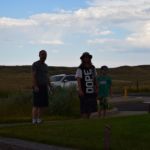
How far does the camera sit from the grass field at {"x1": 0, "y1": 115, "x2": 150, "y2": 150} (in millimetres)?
11221

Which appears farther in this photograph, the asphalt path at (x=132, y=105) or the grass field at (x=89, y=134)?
the asphalt path at (x=132, y=105)

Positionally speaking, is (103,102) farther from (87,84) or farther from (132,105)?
(132,105)

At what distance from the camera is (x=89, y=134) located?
12633mm

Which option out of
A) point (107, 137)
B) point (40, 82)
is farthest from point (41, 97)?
point (107, 137)

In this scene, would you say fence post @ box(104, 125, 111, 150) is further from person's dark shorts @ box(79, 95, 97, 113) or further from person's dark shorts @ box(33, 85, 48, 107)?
person's dark shorts @ box(33, 85, 48, 107)

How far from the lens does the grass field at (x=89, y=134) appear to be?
11.2 meters

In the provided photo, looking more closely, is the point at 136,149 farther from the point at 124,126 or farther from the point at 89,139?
the point at 124,126

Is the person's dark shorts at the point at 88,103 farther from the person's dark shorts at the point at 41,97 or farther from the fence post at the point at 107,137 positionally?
the fence post at the point at 107,137

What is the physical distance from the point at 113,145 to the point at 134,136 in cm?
112

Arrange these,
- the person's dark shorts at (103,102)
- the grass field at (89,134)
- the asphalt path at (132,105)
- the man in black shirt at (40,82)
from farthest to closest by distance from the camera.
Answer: the asphalt path at (132,105) < the person's dark shorts at (103,102) < the man in black shirt at (40,82) < the grass field at (89,134)

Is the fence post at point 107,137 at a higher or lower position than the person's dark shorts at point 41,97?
lower

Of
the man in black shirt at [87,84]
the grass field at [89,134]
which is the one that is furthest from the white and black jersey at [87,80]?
the grass field at [89,134]

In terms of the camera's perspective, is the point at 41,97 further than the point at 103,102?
No

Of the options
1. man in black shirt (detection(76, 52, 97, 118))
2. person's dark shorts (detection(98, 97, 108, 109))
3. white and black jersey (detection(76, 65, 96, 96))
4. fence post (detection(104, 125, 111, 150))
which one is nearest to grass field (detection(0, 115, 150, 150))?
fence post (detection(104, 125, 111, 150))
